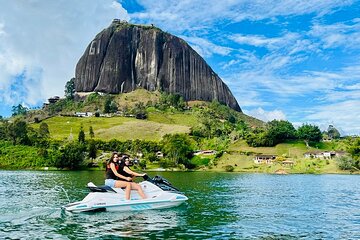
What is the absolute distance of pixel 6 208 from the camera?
31.5 meters

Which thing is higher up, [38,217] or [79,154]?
[79,154]

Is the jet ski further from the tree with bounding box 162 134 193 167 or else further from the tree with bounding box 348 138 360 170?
the tree with bounding box 162 134 193 167

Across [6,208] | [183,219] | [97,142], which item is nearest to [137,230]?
[183,219]

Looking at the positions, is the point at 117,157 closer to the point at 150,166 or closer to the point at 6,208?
the point at 6,208

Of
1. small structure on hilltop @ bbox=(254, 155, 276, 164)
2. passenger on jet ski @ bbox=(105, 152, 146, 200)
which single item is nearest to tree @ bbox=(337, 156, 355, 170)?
small structure on hilltop @ bbox=(254, 155, 276, 164)

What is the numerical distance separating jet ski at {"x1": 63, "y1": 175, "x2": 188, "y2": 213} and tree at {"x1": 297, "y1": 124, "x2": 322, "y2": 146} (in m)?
166

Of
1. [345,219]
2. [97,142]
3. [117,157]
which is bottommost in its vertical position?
[345,219]

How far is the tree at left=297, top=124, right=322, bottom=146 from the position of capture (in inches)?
7490

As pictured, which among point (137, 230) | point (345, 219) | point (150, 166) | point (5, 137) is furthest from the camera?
point (5, 137)

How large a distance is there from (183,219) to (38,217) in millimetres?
9495

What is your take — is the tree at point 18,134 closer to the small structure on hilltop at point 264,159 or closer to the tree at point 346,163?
the small structure on hilltop at point 264,159

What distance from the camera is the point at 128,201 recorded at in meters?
30.2

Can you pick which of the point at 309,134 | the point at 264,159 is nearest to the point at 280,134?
the point at 309,134

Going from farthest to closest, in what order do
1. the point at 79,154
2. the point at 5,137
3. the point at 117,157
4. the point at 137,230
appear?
the point at 5,137
the point at 79,154
the point at 117,157
the point at 137,230
